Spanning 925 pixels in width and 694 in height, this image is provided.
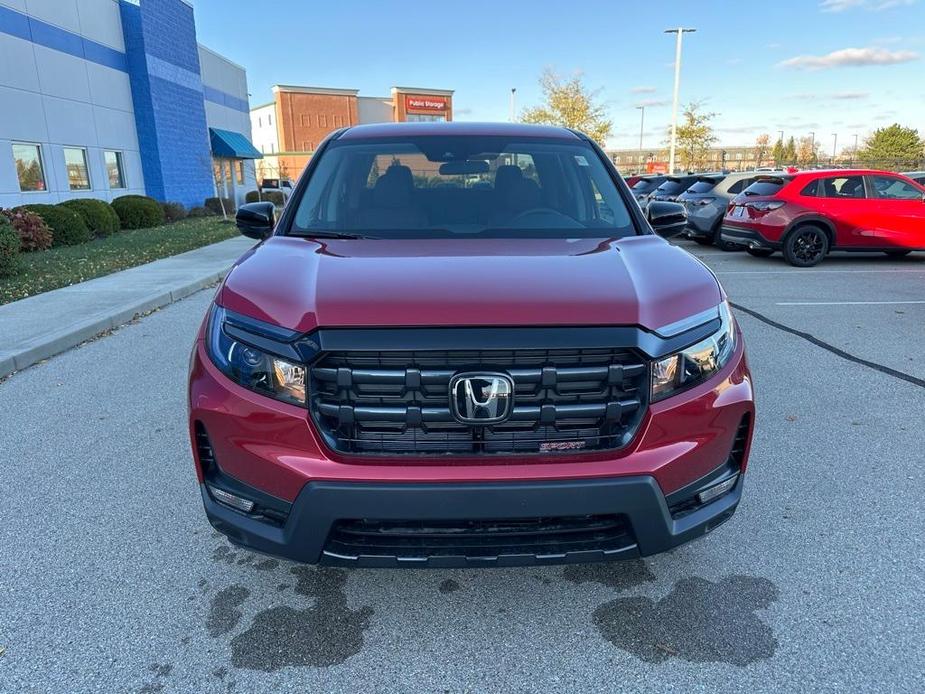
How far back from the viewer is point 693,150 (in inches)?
1608

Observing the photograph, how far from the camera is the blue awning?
98.2ft

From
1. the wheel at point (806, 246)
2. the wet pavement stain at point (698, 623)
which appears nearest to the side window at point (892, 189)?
the wheel at point (806, 246)

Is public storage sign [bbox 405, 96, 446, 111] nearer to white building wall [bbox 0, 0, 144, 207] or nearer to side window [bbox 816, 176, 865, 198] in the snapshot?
white building wall [bbox 0, 0, 144, 207]

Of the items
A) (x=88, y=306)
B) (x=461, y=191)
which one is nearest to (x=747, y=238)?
(x=461, y=191)

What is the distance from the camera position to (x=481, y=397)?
2043 mm

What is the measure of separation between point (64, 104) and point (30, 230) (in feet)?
23.9

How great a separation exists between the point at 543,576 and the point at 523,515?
0.79 metres

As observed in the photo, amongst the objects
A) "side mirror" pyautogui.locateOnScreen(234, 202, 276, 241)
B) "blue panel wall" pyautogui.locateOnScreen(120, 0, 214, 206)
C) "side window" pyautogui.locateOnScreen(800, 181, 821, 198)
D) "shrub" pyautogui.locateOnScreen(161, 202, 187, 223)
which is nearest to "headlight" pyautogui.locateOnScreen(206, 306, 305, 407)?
"side mirror" pyautogui.locateOnScreen(234, 202, 276, 241)

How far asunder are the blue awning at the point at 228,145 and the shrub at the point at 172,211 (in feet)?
26.1

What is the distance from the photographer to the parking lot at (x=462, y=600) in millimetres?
2186

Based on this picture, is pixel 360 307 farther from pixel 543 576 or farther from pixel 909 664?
pixel 909 664

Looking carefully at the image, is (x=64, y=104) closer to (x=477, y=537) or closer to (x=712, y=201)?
(x=712, y=201)

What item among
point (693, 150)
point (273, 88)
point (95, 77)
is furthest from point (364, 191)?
point (273, 88)

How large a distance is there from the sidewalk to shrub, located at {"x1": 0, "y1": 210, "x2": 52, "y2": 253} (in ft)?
9.99
